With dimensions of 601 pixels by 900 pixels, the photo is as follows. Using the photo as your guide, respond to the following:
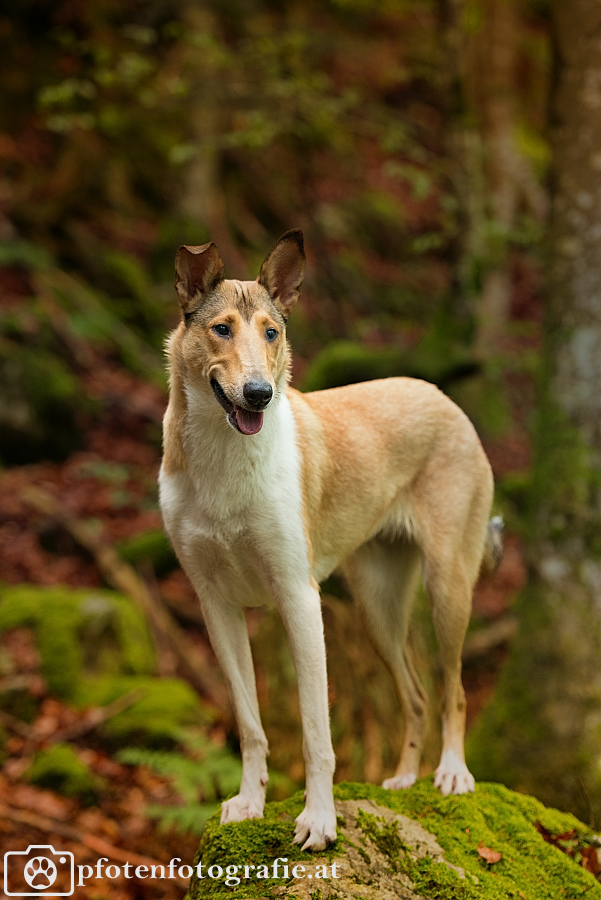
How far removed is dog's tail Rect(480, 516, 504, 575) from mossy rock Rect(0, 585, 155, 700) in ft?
12.9

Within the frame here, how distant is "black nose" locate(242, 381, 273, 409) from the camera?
3.31 metres

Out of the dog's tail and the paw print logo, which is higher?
the dog's tail

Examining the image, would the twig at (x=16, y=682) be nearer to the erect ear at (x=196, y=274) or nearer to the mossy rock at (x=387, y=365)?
the mossy rock at (x=387, y=365)

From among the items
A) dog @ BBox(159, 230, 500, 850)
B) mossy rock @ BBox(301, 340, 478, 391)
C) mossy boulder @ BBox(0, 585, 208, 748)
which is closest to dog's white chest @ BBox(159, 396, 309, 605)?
dog @ BBox(159, 230, 500, 850)

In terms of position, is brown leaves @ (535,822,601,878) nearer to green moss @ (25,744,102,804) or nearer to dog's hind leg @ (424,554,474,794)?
dog's hind leg @ (424,554,474,794)

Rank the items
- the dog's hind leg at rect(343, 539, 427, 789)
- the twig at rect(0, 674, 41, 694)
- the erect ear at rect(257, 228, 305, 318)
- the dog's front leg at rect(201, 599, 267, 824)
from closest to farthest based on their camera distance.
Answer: the erect ear at rect(257, 228, 305, 318) < the dog's front leg at rect(201, 599, 267, 824) < the dog's hind leg at rect(343, 539, 427, 789) < the twig at rect(0, 674, 41, 694)

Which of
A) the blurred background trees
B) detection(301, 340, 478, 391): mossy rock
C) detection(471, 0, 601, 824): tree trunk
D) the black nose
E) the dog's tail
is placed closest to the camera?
the black nose

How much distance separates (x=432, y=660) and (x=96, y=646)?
10.1ft

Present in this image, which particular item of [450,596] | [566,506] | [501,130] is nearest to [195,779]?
[450,596]

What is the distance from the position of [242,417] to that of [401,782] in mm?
2471

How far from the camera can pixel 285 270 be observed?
12.7 feet

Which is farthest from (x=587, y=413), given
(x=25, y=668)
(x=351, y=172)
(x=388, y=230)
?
(x=351, y=172)

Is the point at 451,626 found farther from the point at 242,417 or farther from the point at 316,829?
the point at 242,417

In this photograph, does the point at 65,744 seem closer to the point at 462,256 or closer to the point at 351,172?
the point at 462,256
